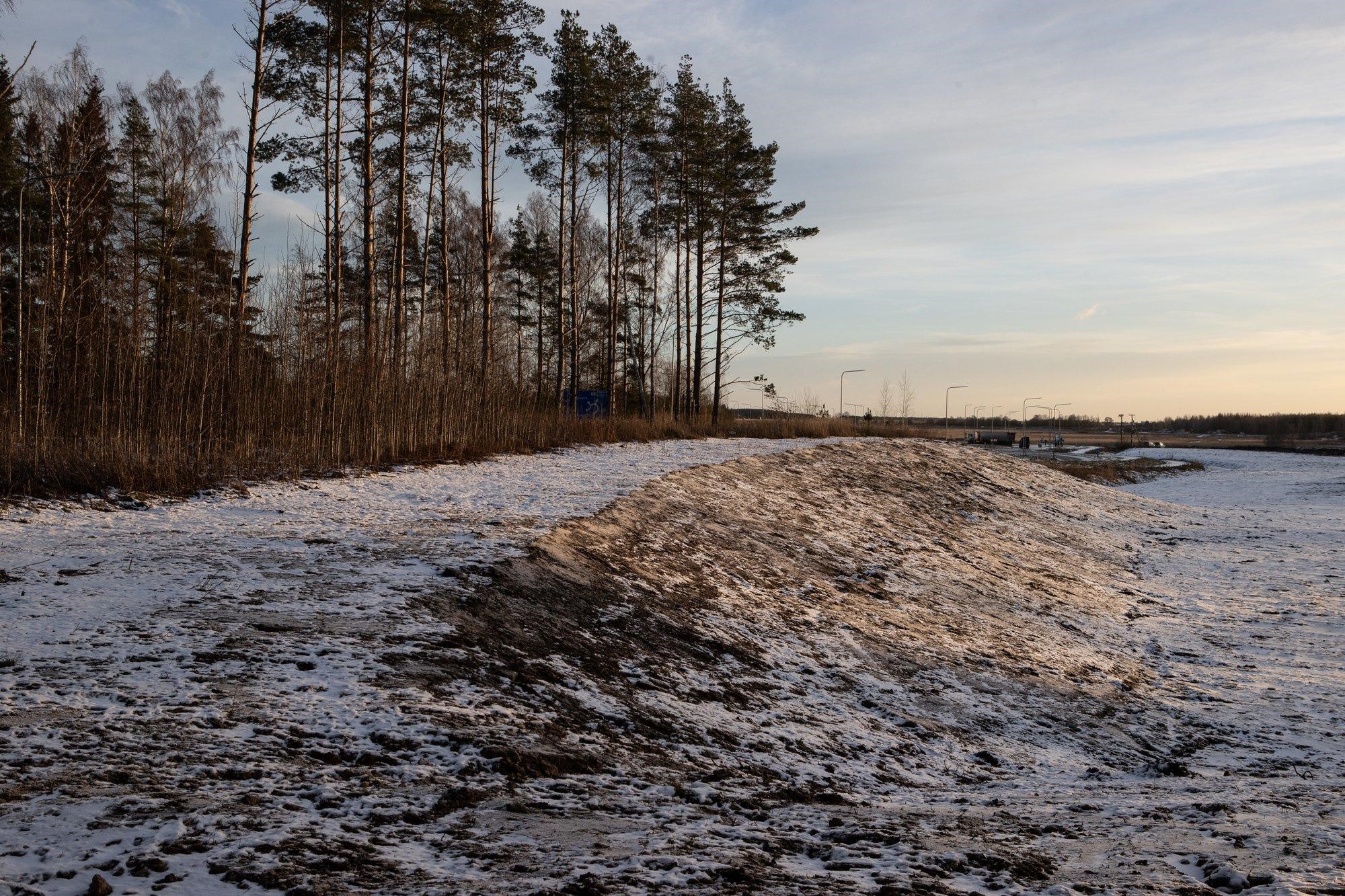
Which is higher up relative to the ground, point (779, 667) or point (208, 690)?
point (208, 690)

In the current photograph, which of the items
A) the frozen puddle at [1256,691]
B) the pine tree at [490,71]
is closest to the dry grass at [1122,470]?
the frozen puddle at [1256,691]

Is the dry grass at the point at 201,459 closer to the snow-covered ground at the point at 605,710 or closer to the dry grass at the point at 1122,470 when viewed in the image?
the snow-covered ground at the point at 605,710

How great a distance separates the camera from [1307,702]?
9125mm

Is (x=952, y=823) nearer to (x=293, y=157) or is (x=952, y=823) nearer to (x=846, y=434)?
(x=293, y=157)

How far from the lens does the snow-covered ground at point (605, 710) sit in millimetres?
3111

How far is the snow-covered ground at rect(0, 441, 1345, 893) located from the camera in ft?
10.2

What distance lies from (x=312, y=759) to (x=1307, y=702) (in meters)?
10.4

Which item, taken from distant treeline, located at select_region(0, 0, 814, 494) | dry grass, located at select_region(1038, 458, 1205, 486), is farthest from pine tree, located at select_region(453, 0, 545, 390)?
dry grass, located at select_region(1038, 458, 1205, 486)

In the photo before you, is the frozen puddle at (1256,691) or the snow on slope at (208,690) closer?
the snow on slope at (208,690)

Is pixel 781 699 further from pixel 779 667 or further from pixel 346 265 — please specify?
pixel 346 265

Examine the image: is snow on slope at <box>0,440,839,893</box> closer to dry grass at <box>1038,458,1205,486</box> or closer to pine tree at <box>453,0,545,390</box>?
pine tree at <box>453,0,545,390</box>

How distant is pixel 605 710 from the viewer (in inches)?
207

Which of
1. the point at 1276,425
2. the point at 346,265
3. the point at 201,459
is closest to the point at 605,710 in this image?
the point at 201,459

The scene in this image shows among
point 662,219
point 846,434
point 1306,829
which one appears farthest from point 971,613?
point 662,219
